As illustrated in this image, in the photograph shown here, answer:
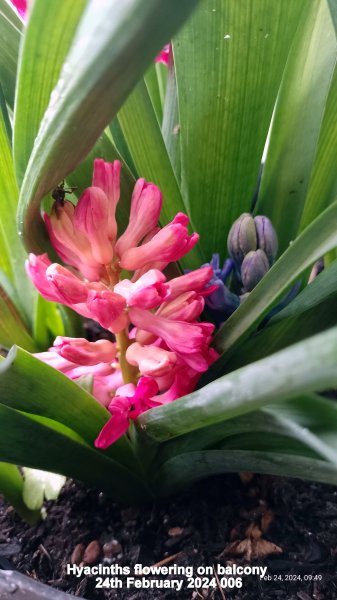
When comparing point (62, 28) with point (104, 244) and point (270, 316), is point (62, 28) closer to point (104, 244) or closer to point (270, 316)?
point (104, 244)

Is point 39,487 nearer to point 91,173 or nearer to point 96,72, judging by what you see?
point 91,173

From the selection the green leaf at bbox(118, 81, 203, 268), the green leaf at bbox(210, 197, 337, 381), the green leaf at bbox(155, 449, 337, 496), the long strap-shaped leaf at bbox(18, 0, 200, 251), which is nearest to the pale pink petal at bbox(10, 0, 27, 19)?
the green leaf at bbox(118, 81, 203, 268)

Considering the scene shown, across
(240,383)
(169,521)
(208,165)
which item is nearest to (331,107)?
(208,165)

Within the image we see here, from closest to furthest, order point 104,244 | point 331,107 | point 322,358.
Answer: point 322,358, point 104,244, point 331,107

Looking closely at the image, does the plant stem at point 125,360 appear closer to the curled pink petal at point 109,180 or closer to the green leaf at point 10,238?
the curled pink petal at point 109,180

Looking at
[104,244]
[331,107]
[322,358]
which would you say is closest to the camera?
[322,358]

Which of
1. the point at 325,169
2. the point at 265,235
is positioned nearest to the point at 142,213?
the point at 265,235
